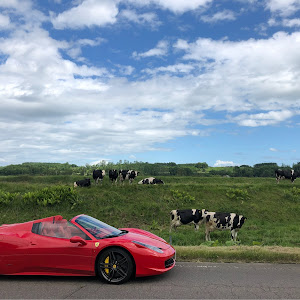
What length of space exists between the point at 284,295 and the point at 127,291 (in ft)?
10.4

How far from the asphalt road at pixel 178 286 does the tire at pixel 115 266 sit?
0.57 ft

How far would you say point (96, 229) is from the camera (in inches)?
299

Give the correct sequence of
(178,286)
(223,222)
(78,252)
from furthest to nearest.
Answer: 1. (223,222)
2. (78,252)
3. (178,286)

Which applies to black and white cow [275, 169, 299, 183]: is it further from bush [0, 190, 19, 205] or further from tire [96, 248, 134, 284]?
tire [96, 248, 134, 284]

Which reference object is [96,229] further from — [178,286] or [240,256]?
[240,256]

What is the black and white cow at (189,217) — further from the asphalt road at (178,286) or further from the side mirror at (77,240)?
the side mirror at (77,240)

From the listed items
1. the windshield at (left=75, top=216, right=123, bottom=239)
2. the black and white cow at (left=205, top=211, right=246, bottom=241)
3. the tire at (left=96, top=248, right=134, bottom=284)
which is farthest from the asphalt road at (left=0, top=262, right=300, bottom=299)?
the black and white cow at (left=205, top=211, right=246, bottom=241)

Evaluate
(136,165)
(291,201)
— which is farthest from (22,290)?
(136,165)

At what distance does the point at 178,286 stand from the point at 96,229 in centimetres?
242

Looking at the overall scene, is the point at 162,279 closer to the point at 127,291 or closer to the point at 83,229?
the point at 127,291

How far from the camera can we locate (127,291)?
20.6 ft

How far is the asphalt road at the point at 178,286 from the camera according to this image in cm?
604

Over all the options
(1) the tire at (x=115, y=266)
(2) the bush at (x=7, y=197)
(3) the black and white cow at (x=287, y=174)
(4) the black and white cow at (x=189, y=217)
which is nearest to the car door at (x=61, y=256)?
(1) the tire at (x=115, y=266)

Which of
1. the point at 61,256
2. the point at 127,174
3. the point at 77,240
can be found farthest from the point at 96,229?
the point at 127,174
